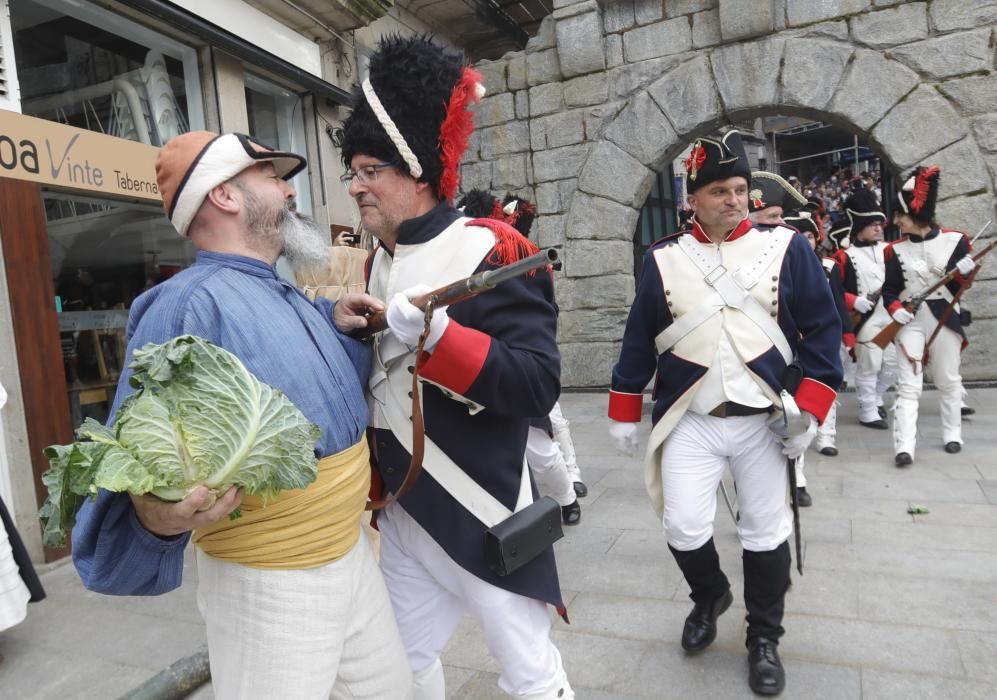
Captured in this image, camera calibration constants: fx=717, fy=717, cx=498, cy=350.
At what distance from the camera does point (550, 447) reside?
13.8 ft

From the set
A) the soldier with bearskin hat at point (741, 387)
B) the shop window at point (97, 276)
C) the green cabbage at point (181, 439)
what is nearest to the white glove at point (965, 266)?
the soldier with bearskin hat at point (741, 387)

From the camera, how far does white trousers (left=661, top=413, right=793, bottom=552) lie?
2740 mm

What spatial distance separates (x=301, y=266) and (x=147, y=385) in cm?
74

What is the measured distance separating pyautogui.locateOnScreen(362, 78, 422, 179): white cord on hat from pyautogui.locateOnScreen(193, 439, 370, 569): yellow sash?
78 cm

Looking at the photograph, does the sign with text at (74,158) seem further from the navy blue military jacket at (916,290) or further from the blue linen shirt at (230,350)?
the navy blue military jacket at (916,290)

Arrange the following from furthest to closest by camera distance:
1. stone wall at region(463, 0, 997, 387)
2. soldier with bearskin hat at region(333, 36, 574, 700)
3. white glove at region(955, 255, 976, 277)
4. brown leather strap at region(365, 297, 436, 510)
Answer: stone wall at region(463, 0, 997, 387) < white glove at region(955, 255, 976, 277) < soldier with bearskin hat at region(333, 36, 574, 700) < brown leather strap at region(365, 297, 436, 510)

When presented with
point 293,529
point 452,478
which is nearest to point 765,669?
point 452,478

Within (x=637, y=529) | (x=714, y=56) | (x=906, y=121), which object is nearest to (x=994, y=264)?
(x=906, y=121)

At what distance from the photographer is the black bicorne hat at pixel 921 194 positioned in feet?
18.1

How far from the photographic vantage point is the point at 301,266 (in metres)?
1.93

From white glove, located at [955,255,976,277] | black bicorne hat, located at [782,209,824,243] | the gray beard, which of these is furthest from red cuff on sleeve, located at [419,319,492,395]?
white glove, located at [955,255,976,277]

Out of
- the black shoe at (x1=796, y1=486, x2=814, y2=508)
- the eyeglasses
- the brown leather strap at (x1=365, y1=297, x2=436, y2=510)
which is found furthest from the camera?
the black shoe at (x1=796, y1=486, x2=814, y2=508)

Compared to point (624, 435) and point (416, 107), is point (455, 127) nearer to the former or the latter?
point (416, 107)

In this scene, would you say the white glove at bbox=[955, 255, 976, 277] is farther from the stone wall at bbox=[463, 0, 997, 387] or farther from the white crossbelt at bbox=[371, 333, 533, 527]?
the white crossbelt at bbox=[371, 333, 533, 527]
